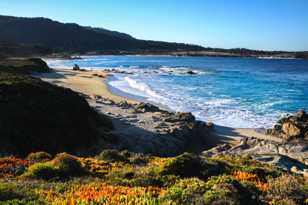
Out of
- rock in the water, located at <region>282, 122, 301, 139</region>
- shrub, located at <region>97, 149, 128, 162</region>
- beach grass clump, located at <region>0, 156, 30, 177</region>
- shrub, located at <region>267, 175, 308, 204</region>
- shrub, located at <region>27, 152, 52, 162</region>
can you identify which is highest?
shrub, located at <region>267, 175, 308, 204</region>

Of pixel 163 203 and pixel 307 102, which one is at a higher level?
pixel 163 203

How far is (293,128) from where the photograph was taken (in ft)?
82.8

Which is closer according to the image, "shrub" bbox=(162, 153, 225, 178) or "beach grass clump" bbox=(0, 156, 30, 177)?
"beach grass clump" bbox=(0, 156, 30, 177)

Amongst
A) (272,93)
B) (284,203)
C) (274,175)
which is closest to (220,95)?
(272,93)

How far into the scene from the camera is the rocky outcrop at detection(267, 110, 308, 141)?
80.8 ft

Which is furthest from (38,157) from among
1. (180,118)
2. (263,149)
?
(180,118)

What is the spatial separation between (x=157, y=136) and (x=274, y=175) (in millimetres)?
9938

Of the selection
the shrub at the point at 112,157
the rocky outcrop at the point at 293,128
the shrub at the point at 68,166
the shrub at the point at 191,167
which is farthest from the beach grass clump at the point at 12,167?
the rocky outcrop at the point at 293,128

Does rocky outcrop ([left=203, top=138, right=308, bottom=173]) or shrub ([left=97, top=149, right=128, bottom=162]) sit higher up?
shrub ([left=97, top=149, right=128, bottom=162])

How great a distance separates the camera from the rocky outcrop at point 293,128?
24.6 m

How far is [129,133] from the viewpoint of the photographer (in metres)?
20.4

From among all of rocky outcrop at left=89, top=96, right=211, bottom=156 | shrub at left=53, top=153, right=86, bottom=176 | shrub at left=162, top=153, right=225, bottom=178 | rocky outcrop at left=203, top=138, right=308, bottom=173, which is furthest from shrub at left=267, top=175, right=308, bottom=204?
rocky outcrop at left=89, top=96, right=211, bottom=156

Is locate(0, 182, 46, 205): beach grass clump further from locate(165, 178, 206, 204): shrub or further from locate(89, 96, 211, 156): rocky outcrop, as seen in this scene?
locate(89, 96, 211, 156): rocky outcrop

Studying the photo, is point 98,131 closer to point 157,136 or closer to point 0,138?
point 157,136
